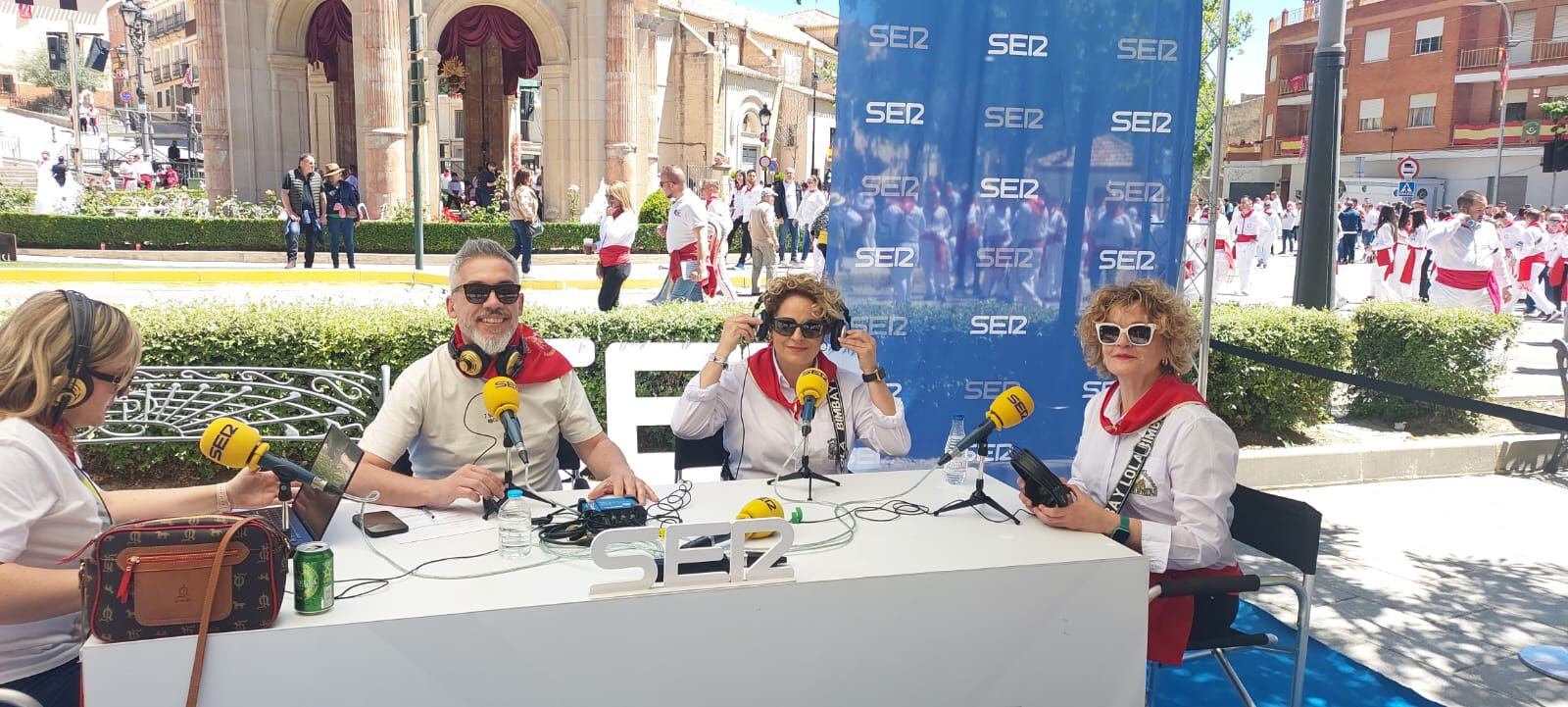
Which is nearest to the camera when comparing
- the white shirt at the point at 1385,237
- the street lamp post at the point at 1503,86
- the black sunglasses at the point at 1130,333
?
the black sunglasses at the point at 1130,333

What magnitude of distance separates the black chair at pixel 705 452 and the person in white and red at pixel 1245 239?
17825 millimetres

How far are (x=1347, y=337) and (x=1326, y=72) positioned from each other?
2.28 meters

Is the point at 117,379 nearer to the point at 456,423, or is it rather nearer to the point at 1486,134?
the point at 456,423

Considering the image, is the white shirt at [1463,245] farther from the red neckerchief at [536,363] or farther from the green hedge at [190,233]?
the green hedge at [190,233]

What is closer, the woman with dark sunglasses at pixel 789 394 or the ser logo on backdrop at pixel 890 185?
the woman with dark sunglasses at pixel 789 394

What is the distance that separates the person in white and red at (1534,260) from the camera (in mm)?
17109

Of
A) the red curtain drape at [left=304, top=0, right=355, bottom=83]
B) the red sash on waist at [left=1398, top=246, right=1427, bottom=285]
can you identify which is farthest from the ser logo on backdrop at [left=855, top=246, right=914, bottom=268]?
the red curtain drape at [left=304, top=0, right=355, bottom=83]

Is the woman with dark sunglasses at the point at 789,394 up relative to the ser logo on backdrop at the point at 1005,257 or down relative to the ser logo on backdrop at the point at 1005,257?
down

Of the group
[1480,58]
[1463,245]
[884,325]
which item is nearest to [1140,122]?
[884,325]

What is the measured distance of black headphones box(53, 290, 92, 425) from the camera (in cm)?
245

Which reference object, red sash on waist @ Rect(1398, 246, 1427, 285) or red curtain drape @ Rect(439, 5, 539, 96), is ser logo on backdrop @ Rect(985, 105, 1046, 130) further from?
red curtain drape @ Rect(439, 5, 539, 96)

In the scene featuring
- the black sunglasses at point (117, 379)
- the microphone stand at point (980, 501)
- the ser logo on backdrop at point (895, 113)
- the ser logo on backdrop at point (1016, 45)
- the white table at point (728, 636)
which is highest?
the ser logo on backdrop at point (1016, 45)

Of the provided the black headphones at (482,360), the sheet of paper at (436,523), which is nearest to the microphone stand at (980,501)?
the sheet of paper at (436,523)

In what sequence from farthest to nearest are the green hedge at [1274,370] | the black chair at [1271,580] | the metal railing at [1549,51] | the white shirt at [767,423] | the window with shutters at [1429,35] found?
1. the window with shutters at [1429,35]
2. the metal railing at [1549,51]
3. the green hedge at [1274,370]
4. the white shirt at [767,423]
5. the black chair at [1271,580]
